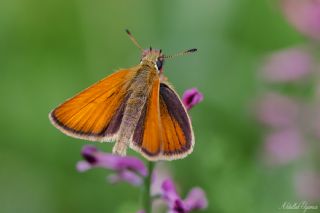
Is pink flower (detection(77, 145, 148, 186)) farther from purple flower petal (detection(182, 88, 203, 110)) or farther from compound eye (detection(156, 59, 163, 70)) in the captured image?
compound eye (detection(156, 59, 163, 70))

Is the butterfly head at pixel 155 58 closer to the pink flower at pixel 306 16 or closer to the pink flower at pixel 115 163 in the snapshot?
the pink flower at pixel 115 163

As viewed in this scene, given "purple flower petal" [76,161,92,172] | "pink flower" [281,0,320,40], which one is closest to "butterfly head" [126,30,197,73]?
"purple flower petal" [76,161,92,172]

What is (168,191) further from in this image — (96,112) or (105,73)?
(105,73)

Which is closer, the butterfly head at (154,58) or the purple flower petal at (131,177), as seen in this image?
the purple flower petal at (131,177)

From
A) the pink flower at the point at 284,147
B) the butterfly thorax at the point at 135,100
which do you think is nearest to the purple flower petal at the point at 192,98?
the butterfly thorax at the point at 135,100

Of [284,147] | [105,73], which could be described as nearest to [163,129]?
[284,147]

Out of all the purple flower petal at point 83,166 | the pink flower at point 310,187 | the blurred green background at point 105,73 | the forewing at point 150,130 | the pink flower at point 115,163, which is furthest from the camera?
the blurred green background at point 105,73

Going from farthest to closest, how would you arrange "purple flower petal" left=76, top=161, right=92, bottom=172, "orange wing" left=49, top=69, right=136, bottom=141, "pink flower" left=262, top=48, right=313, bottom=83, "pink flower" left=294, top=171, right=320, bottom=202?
"pink flower" left=262, top=48, right=313, bottom=83, "pink flower" left=294, top=171, right=320, bottom=202, "purple flower petal" left=76, top=161, right=92, bottom=172, "orange wing" left=49, top=69, right=136, bottom=141
